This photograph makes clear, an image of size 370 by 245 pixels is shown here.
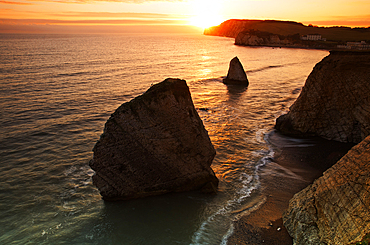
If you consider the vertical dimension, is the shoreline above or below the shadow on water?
above

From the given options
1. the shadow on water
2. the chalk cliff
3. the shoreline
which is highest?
the chalk cliff

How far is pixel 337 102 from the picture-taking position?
20.2 metres

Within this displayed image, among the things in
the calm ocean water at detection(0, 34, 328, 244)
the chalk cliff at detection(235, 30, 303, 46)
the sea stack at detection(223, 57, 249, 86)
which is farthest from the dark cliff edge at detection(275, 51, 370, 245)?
the chalk cliff at detection(235, 30, 303, 46)

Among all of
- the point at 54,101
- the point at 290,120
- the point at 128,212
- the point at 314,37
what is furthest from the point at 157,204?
the point at 314,37

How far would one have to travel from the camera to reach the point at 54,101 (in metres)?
32.6

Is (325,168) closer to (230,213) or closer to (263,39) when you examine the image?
(230,213)

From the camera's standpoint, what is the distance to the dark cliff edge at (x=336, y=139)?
25.6 ft

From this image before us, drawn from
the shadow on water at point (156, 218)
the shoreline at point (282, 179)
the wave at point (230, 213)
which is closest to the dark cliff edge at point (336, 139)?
the shoreline at point (282, 179)

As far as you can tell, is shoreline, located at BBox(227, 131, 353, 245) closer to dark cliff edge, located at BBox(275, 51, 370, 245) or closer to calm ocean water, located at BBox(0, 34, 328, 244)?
calm ocean water, located at BBox(0, 34, 328, 244)

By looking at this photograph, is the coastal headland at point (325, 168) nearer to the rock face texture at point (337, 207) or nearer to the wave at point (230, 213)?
the rock face texture at point (337, 207)

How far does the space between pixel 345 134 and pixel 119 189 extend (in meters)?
17.4

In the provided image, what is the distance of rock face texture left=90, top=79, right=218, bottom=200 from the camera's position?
12.6 metres

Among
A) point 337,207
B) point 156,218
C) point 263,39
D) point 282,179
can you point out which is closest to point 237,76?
point 282,179

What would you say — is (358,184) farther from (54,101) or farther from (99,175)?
(54,101)
